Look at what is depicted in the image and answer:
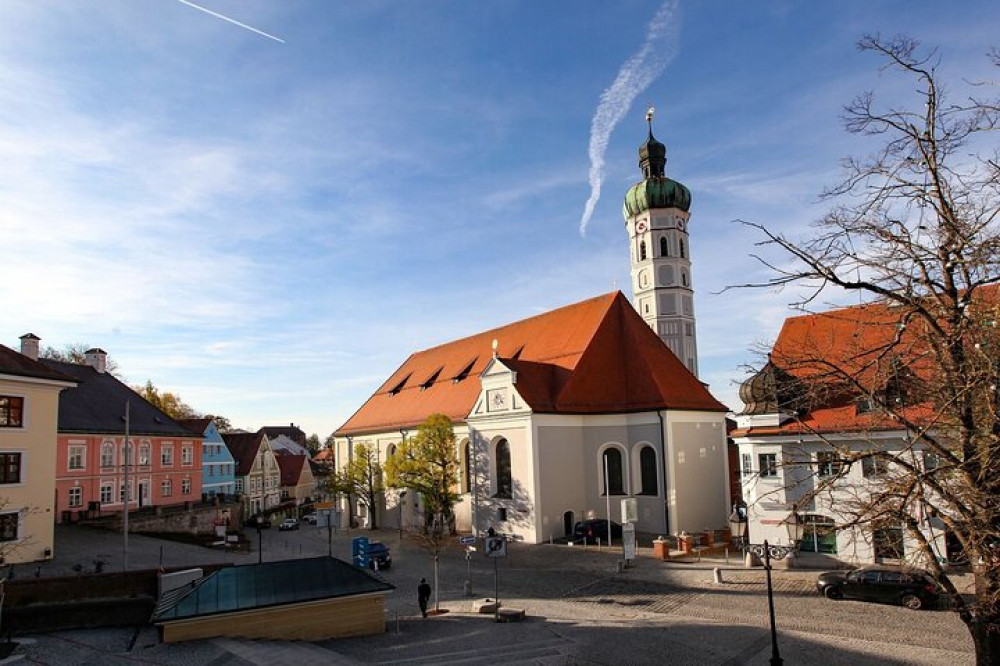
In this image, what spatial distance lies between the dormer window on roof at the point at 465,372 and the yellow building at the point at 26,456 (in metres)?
22.9

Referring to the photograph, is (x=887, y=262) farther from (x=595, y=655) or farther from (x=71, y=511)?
(x=71, y=511)

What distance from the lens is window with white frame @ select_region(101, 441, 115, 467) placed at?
38.2 metres

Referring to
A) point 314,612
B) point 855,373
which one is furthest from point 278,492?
point 855,373

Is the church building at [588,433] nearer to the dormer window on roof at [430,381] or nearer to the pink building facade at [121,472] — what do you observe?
the dormer window on roof at [430,381]

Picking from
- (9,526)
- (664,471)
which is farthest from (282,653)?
(664,471)

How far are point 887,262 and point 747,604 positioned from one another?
50.3ft

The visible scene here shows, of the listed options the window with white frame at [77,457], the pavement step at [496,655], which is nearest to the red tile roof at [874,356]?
the pavement step at [496,655]

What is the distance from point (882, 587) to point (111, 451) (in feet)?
125

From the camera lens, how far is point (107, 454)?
38.6 metres

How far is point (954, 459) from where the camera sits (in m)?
8.10

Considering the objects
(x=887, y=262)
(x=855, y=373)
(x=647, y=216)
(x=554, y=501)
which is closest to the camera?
(x=887, y=262)

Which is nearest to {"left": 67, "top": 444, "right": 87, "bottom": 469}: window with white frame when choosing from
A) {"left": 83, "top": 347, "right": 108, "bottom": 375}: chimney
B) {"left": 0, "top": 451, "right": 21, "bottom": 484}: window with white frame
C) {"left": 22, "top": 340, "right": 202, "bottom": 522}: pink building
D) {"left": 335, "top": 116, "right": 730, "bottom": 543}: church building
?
{"left": 22, "top": 340, "right": 202, "bottom": 522}: pink building

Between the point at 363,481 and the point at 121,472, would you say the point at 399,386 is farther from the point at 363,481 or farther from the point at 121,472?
the point at 121,472

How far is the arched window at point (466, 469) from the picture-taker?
3947cm
